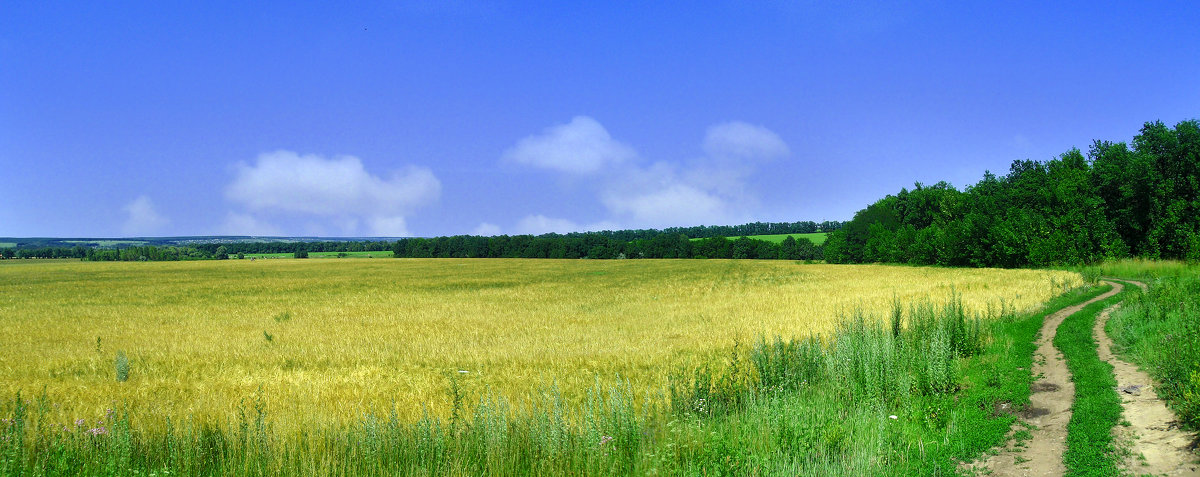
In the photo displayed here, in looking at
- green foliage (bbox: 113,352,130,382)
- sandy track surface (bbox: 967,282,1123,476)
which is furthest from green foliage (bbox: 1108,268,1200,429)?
green foliage (bbox: 113,352,130,382)

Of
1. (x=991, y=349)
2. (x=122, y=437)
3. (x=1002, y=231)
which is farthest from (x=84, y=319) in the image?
(x=1002, y=231)

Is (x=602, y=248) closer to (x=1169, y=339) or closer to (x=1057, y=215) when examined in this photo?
(x=1057, y=215)

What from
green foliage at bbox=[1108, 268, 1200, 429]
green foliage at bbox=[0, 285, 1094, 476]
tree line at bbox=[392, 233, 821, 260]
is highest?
tree line at bbox=[392, 233, 821, 260]

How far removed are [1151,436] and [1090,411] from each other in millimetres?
1001

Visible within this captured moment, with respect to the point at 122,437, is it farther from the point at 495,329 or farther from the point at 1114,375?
the point at 495,329

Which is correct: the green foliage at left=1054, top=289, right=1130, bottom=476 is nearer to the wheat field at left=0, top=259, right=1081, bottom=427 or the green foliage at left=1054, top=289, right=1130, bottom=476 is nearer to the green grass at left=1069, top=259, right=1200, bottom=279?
the wheat field at left=0, top=259, right=1081, bottom=427

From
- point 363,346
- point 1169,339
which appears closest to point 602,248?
point 363,346

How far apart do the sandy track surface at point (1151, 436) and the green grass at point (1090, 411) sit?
139mm

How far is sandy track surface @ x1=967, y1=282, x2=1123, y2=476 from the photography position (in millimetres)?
7086

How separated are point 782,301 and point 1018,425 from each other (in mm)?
23833

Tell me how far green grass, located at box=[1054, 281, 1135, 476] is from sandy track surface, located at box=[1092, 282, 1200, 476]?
0.14m

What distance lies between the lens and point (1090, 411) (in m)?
8.60

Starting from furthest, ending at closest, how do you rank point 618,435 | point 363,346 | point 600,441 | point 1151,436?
point 363,346
point 618,435
point 1151,436
point 600,441

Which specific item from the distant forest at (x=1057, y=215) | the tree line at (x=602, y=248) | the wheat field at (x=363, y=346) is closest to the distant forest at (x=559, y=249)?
the tree line at (x=602, y=248)
